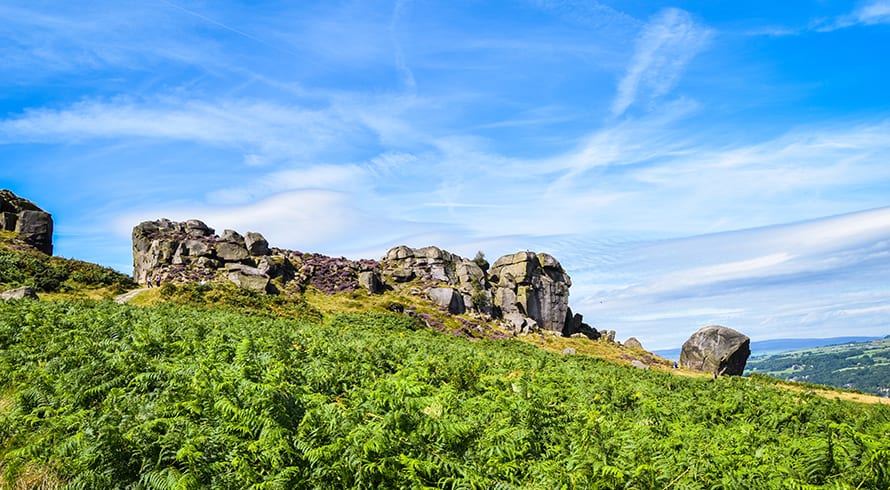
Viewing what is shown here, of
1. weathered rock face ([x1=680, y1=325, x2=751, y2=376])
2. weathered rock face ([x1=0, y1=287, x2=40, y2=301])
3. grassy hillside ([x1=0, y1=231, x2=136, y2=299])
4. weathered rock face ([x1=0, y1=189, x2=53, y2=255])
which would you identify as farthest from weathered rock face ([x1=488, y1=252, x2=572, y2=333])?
weathered rock face ([x1=0, y1=287, x2=40, y2=301])

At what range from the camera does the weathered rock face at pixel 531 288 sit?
70562 millimetres

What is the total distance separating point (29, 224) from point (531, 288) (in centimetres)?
5803

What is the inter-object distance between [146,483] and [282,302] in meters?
38.0

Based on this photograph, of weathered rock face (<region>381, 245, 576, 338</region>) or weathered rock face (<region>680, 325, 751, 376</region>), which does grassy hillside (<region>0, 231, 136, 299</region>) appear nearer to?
weathered rock face (<region>381, 245, 576, 338</region>)

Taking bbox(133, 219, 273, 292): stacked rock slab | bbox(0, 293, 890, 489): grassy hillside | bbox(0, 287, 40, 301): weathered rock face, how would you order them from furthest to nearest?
bbox(133, 219, 273, 292): stacked rock slab < bbox(0, 287, 40, 301): weathered rock face < bbox(0, 293, 890, 489): grassy hillside

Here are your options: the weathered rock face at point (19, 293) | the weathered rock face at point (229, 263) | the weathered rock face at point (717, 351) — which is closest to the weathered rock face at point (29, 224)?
the weathered rock face at point (229, 263)

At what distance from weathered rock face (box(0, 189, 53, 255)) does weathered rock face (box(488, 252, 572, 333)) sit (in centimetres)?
5054

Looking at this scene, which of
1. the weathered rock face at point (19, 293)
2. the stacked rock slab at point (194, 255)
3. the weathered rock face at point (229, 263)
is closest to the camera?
the weathered rock face at point (19, 293)

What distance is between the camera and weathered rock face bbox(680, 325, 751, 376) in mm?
50156

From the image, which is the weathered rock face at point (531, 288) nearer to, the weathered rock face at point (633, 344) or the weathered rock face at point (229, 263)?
the weathered rock face at point (633, 344)

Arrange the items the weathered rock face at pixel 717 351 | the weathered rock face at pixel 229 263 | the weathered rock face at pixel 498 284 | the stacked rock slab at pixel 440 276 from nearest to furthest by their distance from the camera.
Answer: the weathered rock face at pixel 229 263 < the weathered rock face at pixel 717 351 < the stacked rock slab at pixel 440 276 < the weathered rock face at pixel 498 284

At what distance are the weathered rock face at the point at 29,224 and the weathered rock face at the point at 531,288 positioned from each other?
1990 inches

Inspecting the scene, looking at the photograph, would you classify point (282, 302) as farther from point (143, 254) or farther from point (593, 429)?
point (593, 429)

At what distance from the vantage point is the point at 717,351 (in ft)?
166
